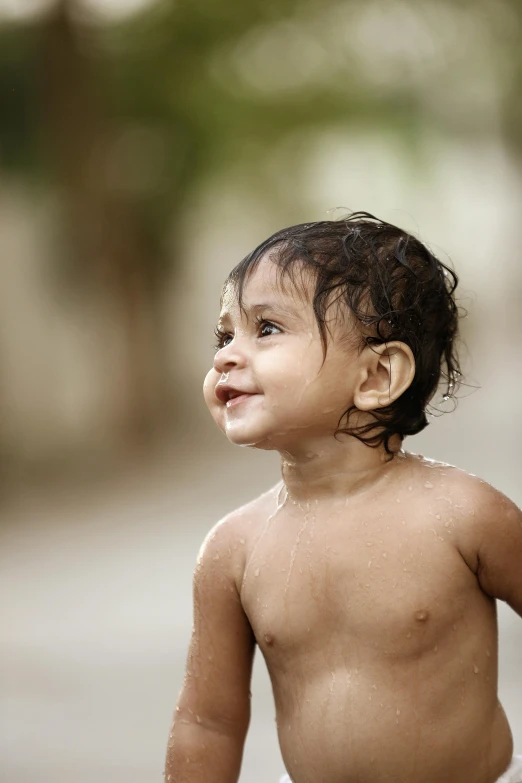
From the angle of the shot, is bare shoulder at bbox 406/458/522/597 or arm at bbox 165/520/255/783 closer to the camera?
bare shoulder at bbox 406/458/522/597

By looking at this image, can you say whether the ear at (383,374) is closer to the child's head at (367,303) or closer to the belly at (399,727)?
the child's head at (367,303)

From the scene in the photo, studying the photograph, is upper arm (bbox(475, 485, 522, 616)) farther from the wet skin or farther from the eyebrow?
the eyebrow

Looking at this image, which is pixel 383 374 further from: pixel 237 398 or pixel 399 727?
pixel 399 727

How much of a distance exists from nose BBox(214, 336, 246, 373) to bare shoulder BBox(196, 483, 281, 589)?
0.16m

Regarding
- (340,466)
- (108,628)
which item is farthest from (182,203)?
(340,466)

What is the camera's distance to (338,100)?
5191 mm

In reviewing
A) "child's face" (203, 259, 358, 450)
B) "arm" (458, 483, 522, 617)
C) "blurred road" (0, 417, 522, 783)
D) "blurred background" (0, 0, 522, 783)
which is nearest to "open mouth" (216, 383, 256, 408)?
"child's face" (203, 259, 358, 450)

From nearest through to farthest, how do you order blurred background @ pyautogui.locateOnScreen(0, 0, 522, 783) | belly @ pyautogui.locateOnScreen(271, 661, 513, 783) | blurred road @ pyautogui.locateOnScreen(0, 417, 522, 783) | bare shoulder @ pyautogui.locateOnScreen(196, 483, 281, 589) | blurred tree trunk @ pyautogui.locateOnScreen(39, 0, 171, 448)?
belly @ pyautogui.locateOnScreen(271, 661, 513, 783) → bare shoulder @ pyautogui.locateOnScreen(196, 483, 281, 589) → blurred road @ pyautogui.locateOnScreen(0, 417, 522, 783) → blurred background @ pyautogui.locateOnScreen(0, 0, 522, 783) → blurred tree trunk @ pyautogui.locateOnScreen(39, 0, 171, 448)

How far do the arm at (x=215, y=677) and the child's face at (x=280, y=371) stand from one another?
15 cm

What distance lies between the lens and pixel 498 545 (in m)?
1.02

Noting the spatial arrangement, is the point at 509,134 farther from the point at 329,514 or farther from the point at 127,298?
the point at 329,514

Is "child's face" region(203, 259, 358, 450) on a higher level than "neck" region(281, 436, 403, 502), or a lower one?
higher

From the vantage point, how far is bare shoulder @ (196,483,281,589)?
3.67ft

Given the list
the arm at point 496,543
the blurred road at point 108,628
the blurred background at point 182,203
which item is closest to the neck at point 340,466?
the arm at point 496,543
